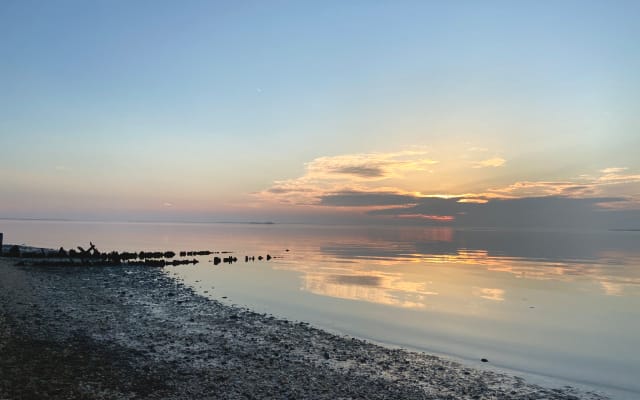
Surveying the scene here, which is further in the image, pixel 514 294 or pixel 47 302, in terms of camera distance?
pixel 514 294

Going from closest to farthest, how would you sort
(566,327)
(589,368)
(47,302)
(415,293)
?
(589,368)
(47,302)
(566,327)
(415,293)

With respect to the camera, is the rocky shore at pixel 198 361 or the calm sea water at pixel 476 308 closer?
the rocky shore at pixel 198 361

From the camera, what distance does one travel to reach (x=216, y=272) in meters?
45.8

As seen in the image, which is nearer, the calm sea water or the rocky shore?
the rocky shore

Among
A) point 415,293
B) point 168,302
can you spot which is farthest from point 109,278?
point 415,293

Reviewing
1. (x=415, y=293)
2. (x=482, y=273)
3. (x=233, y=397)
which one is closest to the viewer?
(x=233, y=397)

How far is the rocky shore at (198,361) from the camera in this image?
11.8 metres

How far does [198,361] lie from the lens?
1452 cm

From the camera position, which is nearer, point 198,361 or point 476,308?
point 198,361

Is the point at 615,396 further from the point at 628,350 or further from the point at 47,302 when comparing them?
the point at 47,302

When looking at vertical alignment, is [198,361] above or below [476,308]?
above

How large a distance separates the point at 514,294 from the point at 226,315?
24.4m

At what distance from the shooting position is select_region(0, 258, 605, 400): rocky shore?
1181cm

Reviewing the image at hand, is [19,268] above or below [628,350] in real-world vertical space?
above
